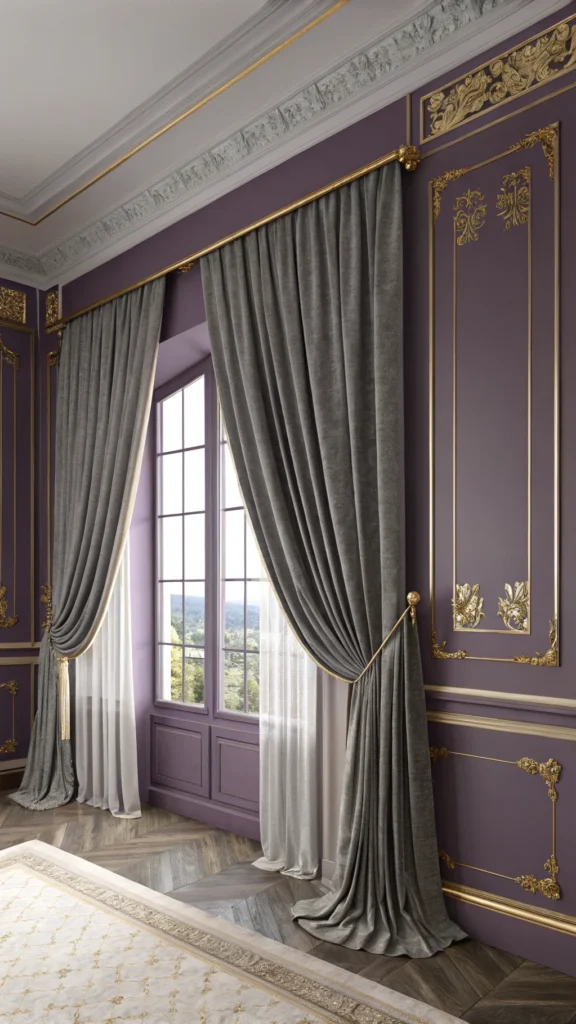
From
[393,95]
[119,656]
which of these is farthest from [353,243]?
[119,656]

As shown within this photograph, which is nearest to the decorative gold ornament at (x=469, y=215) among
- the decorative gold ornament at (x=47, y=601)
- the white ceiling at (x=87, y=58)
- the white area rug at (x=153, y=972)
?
the white ceiling at (x=87, y=58)

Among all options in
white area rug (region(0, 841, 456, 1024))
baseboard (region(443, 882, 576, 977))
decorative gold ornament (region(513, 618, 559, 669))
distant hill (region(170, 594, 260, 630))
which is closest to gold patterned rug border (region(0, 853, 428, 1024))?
white area rug (region(0, 841, 456, 1024))

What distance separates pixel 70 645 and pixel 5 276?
2524 mm

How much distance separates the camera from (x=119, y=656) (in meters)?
4.72

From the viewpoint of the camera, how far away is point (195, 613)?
4.82 meters

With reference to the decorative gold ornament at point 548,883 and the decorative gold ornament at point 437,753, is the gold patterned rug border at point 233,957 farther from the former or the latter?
the decorative gold ornament at point 437,753

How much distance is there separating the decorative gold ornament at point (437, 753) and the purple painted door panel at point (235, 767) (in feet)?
4.70

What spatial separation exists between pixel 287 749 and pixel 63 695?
6.10 feet

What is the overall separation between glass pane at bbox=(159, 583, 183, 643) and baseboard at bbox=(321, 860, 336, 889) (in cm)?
182

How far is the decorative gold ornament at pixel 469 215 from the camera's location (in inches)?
119

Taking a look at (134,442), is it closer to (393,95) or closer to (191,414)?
(191,414)

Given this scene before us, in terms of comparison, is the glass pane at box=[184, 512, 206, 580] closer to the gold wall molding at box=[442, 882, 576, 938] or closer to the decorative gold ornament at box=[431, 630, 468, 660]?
the decorative gold ornament at box=[431, 630, 468, 660]

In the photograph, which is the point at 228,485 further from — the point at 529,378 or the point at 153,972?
the point at 153,972

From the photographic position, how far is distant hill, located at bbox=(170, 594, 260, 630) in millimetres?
4449
